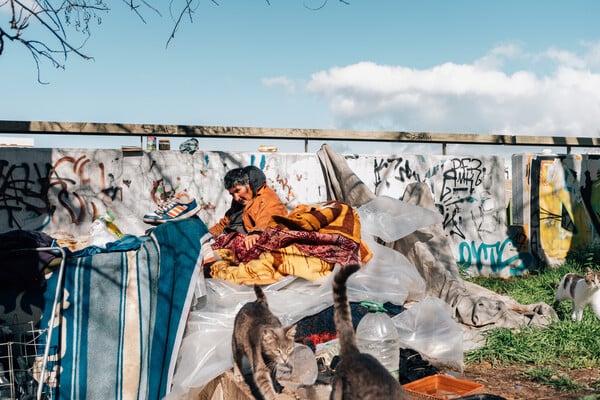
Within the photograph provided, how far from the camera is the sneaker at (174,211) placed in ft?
14.6

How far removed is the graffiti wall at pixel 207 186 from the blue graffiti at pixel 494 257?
0.02 metres

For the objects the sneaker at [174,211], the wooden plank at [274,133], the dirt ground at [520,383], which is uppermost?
the wooden plank at [274,133]

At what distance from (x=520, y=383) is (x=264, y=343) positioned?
2.28 m

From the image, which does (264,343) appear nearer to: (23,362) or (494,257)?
(23,362)

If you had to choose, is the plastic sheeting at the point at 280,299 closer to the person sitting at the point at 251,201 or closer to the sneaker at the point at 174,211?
the sneaker at the point at 174,211

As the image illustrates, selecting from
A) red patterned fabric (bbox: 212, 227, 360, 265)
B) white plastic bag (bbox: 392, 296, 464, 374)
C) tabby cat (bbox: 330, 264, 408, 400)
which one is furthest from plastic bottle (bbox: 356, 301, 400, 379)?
tabby cat (bbox: 330, 264, 408, 400)

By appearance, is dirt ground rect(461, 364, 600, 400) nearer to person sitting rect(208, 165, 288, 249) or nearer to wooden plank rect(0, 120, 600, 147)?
person sitting rect(208, 165, 288, 249)

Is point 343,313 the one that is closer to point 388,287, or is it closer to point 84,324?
point 84,324

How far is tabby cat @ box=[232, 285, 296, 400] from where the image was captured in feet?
10.3

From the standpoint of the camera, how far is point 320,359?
157 inches

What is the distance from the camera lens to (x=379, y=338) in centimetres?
367

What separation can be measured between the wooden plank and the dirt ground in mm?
4443

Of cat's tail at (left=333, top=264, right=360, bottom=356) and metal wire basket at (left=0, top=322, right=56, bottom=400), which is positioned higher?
cat's tail at (left=333, top=264, right=360, bottom=356)

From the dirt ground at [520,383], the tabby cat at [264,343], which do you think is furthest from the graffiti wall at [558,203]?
the tabby cat at [264,343]
